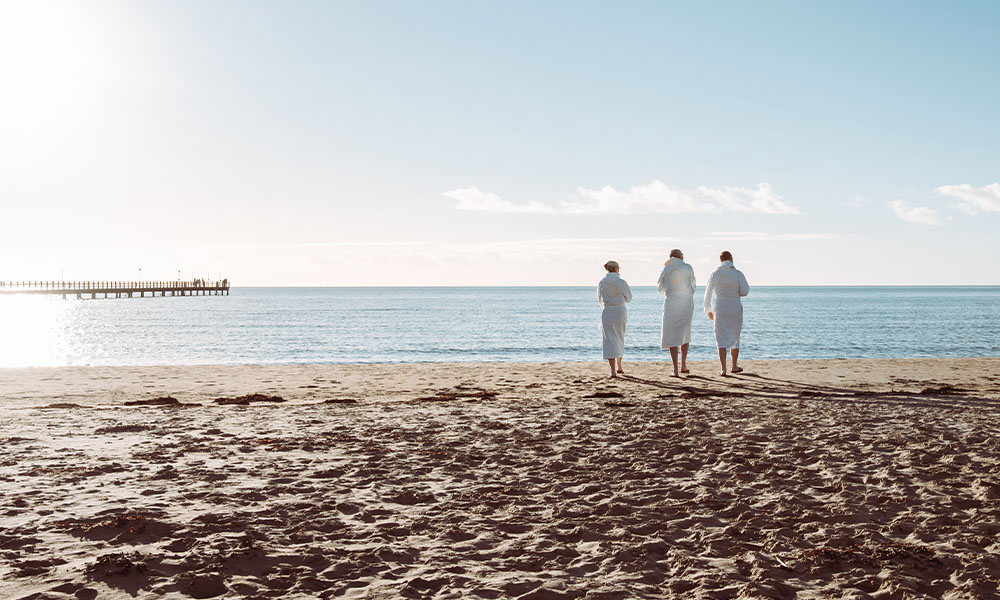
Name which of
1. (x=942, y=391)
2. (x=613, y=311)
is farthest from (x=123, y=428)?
(x=942, y=391)

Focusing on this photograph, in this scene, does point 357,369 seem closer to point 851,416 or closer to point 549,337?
point 851,416

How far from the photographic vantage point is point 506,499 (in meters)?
4.69

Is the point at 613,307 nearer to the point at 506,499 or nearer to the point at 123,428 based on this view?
the point at 123,428

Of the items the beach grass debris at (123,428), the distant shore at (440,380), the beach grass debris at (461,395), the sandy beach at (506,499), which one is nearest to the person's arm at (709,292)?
the distant shore at (440,380)

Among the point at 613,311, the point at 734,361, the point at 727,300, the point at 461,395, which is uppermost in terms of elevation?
the point at 727,300

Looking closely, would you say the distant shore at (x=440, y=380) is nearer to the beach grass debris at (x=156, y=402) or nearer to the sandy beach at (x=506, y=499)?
the beach grass debris at (x=156, y=402)

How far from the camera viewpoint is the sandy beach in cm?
341

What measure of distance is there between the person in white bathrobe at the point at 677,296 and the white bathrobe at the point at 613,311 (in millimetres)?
626

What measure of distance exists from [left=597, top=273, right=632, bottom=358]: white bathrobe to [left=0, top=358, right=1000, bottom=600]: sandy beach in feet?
9.33

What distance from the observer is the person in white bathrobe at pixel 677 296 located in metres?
11.8

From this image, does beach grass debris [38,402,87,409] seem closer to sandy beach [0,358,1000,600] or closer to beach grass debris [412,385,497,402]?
sandy beach [0,358,1000,600]

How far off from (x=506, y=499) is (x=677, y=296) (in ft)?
25.8

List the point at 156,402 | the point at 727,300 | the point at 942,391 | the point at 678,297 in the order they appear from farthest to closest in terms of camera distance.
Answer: the point at 678,297 < the point at 727,300 < the point at 942,391 < the point at 156,402

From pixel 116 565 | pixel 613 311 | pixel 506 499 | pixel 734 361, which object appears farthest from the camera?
pixel 734 361
